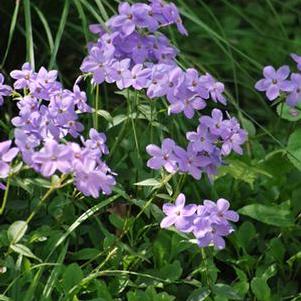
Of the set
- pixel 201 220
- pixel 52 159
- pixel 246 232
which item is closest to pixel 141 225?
pixel 246 232

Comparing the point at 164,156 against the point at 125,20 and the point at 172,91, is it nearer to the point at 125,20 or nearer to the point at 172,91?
the point at 172,91

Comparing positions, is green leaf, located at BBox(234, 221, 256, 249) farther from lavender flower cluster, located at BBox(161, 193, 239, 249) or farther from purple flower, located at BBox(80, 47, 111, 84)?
purple flower, located at BBox(80, 47, 111, 84)

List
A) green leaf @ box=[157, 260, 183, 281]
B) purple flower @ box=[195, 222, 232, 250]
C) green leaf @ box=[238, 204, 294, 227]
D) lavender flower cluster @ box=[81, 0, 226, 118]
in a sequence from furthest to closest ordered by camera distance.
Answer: green leaf @ box=[238, 204, 294, 227]
green leaf @ box=[157, 260, 183, 281]
lavender flower cluster @ box=[81, 0, 226, 118]
purple flower @ box=[195, 222, 232, 250]

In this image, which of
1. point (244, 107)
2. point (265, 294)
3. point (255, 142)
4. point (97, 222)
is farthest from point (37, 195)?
point (244, 107)

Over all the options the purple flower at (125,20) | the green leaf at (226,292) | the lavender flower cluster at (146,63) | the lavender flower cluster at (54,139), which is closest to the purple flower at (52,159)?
the lavender flower cluster at (54,139)

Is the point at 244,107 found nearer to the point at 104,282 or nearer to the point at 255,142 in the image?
the point at 255,142

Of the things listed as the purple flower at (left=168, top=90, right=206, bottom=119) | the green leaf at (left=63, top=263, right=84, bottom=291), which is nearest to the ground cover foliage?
the green leaf at (left=63, top=263, right=84, bottom=291)

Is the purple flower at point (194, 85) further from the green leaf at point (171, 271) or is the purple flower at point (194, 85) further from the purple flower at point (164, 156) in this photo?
the green leaf at point (171, 271)
